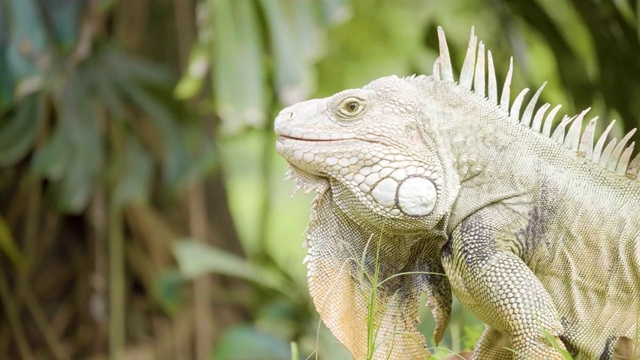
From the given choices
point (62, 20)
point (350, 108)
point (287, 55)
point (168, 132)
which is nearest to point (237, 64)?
point (287, 55)

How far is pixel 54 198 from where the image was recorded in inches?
214

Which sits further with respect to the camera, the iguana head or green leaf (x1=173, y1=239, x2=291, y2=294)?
green leaf (x1=173, y1=239, x2=291, y2=294)

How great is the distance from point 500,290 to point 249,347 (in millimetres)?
2856

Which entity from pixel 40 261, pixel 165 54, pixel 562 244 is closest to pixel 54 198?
pixel 40 261

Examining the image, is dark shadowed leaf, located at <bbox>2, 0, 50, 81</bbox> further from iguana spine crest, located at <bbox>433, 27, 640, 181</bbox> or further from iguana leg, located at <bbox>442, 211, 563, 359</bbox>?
iguana leg, located at <bbox>442, 211, 563, 359</bbox>

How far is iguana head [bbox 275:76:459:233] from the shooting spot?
7.42ft

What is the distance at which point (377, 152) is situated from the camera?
2.30 meters

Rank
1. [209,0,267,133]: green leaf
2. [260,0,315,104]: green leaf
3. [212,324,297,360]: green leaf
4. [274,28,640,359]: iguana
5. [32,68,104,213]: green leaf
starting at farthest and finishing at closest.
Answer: [32,68,104,213]: green leaf < [212,324,297,360]: green leaf < [260,0,315,104]: green leaf < [209,0,267,133]: green leaf < [274,28,640,359]: iguana

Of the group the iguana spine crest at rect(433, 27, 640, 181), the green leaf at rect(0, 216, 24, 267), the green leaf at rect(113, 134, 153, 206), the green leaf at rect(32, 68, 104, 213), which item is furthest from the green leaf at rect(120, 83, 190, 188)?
the iguana spine crest at rect(433, 27, 640, 181)

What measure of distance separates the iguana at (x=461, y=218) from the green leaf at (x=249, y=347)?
2.44 meters

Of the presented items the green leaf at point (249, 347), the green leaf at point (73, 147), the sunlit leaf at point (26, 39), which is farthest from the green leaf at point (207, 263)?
the sunlit leaf at point (26, 39)

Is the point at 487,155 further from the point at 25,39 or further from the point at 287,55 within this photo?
the point at 25,39

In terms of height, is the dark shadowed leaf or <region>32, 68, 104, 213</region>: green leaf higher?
the dark shadowed leaf

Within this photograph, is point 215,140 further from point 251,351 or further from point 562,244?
point 562,244
